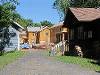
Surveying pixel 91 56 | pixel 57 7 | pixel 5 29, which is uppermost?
pixel 57 7

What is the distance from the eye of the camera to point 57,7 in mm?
78312

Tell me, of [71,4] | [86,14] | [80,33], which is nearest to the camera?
[86,14]

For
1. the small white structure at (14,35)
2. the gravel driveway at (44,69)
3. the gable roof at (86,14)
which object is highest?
the gable roof at (86,14)

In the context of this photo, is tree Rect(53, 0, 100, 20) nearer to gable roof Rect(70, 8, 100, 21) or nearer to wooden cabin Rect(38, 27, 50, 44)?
wooden cabin Rect(38, 27, 50, 44)

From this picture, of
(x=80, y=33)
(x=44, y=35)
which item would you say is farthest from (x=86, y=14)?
(x=44, y=35)

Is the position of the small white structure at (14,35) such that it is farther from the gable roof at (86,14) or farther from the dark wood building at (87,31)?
the gable roof at (86,14)

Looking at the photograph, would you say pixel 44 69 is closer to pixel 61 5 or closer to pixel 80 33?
pixel 80 33

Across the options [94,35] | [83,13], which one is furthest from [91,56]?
[83,13]

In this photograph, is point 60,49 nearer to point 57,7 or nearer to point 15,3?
point 15,3

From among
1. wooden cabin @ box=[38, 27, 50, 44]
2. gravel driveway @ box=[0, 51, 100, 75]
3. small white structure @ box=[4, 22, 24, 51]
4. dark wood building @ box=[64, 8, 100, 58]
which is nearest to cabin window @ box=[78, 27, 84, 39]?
dark wood building @ box=[64, 8, 100, 58]

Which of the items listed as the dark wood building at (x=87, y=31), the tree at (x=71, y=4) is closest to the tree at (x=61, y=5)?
the tree at (x=71, y=4)

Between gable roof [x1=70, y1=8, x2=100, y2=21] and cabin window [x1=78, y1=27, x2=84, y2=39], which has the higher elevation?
gable roof [x1=70, y1=8, x2=100, y2=21]

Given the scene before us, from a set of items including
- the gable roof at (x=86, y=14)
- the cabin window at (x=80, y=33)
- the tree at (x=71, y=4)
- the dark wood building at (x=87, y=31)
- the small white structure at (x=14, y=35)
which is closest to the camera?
the dark wood building at (x=87, y=31)

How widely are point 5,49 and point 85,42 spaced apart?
12.9 meters
